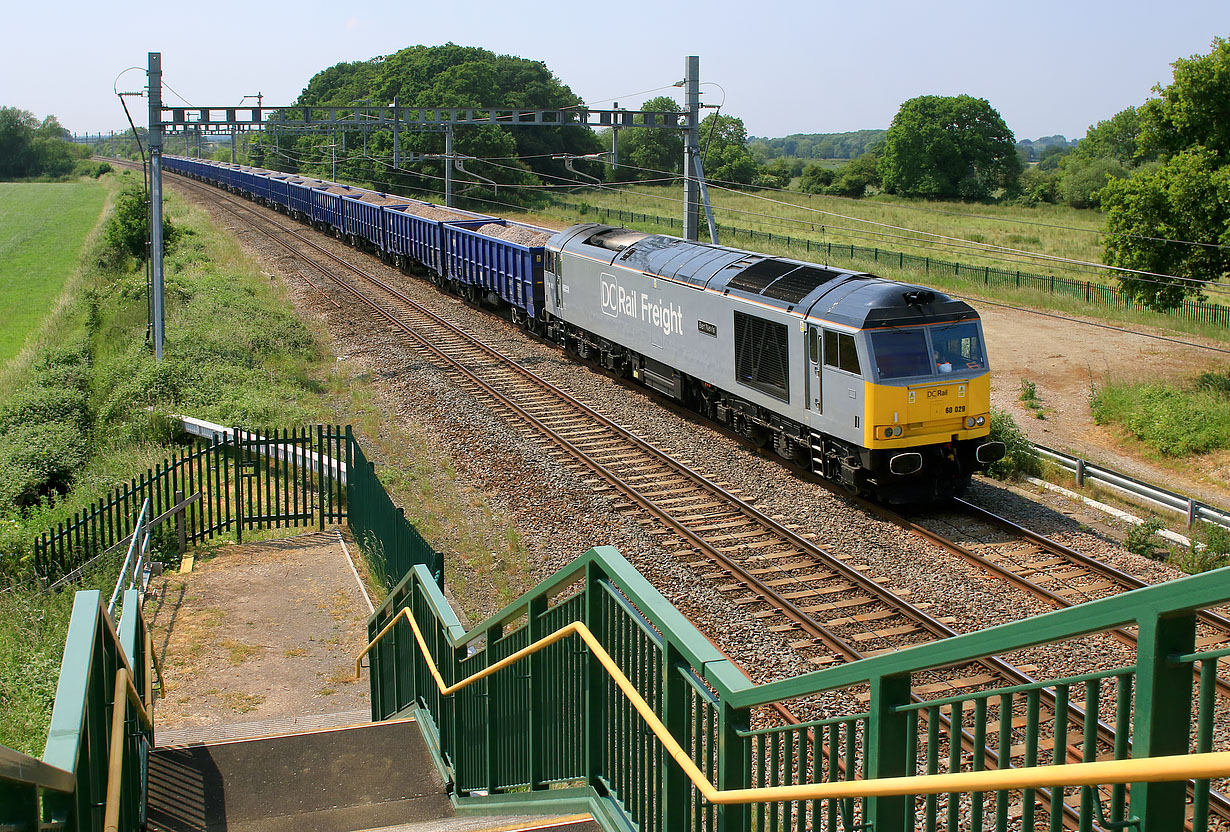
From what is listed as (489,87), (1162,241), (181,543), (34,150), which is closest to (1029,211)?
(489,87)

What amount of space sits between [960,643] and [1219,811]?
608 centimetres

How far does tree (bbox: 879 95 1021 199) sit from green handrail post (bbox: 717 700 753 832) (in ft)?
Answer: 291

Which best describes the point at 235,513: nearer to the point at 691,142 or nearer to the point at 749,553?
the point at 749,553

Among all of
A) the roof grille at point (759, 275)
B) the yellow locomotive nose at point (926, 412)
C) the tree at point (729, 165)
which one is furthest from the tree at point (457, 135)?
the yellow locomotive nose at point (926, 412)

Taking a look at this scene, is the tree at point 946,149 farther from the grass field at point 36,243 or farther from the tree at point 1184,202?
the tree at point 1184,202

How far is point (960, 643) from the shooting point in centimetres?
260

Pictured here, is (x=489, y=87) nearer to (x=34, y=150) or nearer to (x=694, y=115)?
(x=694, y=115)

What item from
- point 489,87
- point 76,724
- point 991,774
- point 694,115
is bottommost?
point 76,724

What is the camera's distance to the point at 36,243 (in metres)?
66.6

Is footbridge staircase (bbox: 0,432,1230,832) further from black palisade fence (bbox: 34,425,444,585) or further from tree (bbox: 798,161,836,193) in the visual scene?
tree (bbox: 798,161,836,193)

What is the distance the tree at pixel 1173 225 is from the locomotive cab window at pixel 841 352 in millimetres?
10848

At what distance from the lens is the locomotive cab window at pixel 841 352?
14.7 meters

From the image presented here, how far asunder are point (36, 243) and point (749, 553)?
6577cm

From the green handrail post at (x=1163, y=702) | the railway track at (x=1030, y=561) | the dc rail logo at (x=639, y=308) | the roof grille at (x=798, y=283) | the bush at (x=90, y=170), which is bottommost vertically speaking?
the railway track at (x=1030, y=561)
